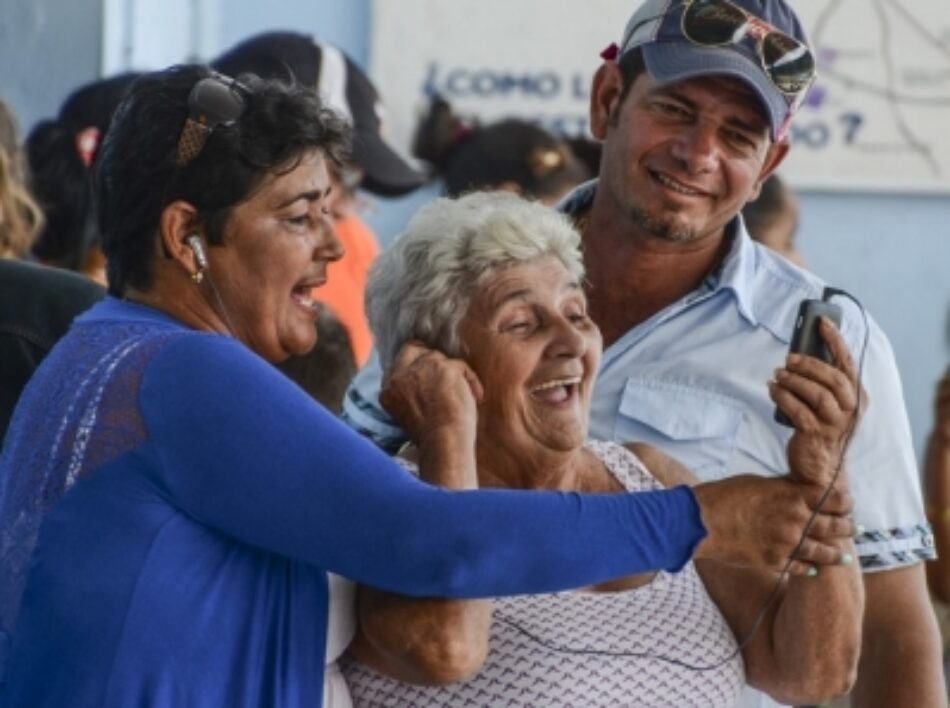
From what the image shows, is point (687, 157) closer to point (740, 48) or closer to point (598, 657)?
point (740, 48)

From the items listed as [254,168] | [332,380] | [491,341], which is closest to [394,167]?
[332,380]

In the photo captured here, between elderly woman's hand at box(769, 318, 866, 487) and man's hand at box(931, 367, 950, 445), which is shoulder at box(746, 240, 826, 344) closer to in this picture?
elderly woman's hand at box(769, 318, 866, 487)

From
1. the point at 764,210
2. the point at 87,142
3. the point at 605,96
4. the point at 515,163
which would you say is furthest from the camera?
the point at 515,163

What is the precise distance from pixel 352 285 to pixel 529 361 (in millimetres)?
2003

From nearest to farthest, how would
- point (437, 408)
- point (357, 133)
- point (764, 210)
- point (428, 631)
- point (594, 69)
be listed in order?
point (428, 631)
point (437, 408)
point (357, 133)
point (764, 210)
point (594, 69)

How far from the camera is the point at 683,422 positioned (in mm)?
3141

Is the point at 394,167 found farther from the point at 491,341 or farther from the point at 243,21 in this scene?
the point at 243,21

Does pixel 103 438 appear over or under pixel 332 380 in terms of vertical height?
over

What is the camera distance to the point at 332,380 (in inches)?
154

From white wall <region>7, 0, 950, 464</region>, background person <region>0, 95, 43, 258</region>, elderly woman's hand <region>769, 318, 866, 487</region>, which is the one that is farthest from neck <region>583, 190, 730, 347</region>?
white wall <region>7, 0, 950, 464</region>

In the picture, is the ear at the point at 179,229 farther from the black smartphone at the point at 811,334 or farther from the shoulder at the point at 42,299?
the shoulder at the point at 42,299

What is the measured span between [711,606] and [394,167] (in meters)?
2.09

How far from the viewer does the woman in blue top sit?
230 centimetres

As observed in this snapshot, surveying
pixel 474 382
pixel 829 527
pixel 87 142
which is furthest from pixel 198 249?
pixel 87 142
